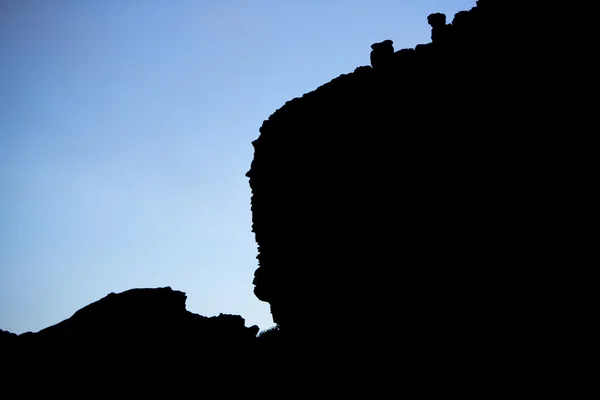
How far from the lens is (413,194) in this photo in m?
23.5

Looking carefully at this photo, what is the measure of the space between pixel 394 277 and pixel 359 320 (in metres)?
3.72

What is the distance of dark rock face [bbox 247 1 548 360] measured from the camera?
19672 mm

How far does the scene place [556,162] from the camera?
1867 cm

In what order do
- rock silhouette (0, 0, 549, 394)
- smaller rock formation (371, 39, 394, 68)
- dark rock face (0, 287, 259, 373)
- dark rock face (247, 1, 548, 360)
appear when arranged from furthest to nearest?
1. smaller rock formation (371, 39, 394, 68)
2. dark rock face (0, 287, 259, 373)
3. dark rock face (247, 1, 548, 360)
4. rock silhouette (0, 0, 549, 394)

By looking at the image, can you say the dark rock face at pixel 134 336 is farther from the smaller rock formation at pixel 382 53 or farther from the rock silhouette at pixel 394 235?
the smaller rock formation at pixel 382 53

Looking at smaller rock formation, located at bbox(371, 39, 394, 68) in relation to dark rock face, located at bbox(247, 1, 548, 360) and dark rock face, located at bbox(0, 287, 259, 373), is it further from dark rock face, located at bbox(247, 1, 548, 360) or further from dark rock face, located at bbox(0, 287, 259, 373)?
dark rock face, located at bbox(0, 287, 259, 373)

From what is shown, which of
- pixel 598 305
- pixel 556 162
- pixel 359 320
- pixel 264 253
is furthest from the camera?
pixel 264 253

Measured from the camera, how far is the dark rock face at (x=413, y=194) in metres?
19.7

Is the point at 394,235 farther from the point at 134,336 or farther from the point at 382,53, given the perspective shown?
the point at 134,336

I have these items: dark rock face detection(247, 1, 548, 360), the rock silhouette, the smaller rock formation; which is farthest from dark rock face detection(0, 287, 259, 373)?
the smaller rock formation

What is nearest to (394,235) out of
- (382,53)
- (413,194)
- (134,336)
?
(413,194)

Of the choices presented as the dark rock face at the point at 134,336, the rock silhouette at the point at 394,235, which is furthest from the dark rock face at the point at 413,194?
the dark rock face at the point at 134,336

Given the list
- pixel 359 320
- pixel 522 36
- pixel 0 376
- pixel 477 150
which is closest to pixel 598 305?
pixel 477 150

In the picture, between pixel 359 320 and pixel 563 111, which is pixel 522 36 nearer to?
pixel 563 111
